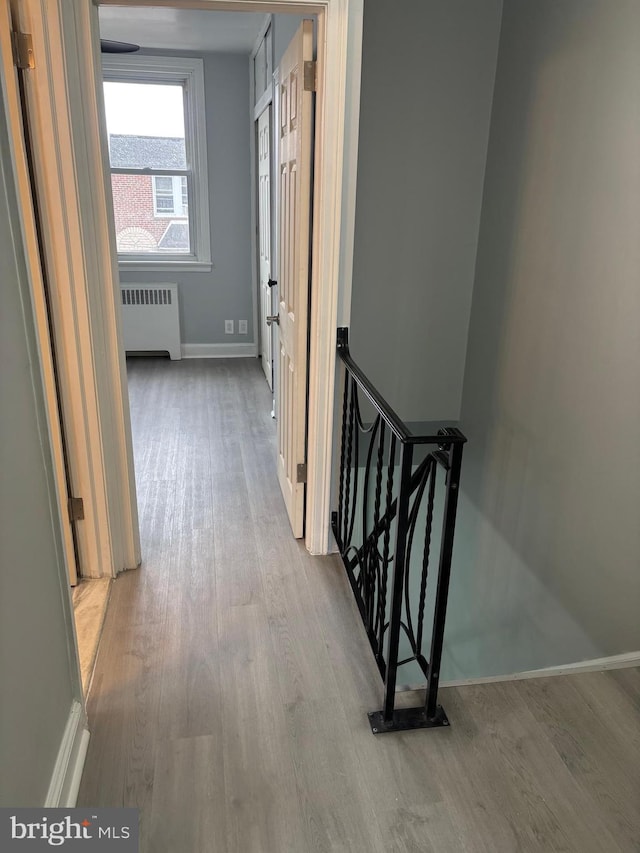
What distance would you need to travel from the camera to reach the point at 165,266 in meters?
5.88

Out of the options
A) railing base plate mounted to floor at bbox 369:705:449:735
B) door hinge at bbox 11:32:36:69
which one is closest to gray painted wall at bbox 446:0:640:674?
railing base plate mounted to floor at bbox 369:705:449:735

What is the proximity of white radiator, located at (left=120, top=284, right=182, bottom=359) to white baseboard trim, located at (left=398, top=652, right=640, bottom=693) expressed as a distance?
446 cm

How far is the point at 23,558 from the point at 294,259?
5.81 ft

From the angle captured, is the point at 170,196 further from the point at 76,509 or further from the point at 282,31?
the point at 76,509

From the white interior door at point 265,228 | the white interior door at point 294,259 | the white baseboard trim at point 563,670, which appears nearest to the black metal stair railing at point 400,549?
the white baseboard trim at point 563,670

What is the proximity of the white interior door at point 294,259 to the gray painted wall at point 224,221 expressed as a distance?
274 centimetres

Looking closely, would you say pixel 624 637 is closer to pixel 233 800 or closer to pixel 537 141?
pixel 233 800

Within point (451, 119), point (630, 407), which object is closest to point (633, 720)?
point (630, 407)

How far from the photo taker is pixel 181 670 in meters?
2.18

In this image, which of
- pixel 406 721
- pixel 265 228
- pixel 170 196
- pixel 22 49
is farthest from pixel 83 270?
pixel 170 196

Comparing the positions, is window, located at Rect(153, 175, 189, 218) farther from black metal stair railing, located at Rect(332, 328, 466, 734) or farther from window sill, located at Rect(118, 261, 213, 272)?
black metal stair railing, located at Rect(332, 328, 466, 734)

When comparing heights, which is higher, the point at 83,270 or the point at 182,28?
the point at 182,28

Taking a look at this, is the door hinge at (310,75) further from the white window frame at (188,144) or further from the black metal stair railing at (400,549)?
the white window frame at (188,144)

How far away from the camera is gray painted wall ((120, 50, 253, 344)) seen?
217 inches
